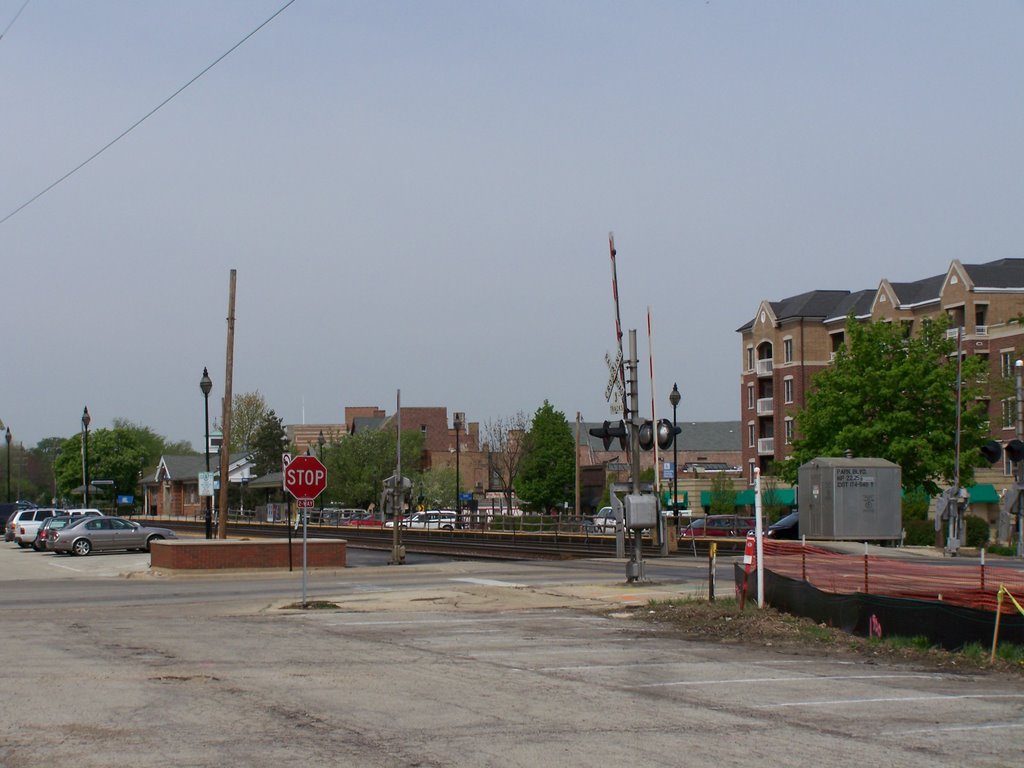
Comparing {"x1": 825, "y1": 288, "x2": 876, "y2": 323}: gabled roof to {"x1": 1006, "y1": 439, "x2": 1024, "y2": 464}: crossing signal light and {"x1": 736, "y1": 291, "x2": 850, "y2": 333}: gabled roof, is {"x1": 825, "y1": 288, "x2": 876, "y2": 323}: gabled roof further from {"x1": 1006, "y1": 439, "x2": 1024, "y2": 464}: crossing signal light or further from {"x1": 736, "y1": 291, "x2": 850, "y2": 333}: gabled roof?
{"x1": 1006, "y1": 439, "x2": 1024, "y2": 464}: crossing signal light

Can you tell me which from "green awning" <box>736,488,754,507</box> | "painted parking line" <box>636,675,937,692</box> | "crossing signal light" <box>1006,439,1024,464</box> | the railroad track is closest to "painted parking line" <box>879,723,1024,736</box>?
"painted parking line" <box>636,675,937,692</box>

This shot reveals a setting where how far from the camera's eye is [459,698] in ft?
36.2

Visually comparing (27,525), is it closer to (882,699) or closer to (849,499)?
(849,499)

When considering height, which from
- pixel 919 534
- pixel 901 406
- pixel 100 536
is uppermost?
pixel 901 406

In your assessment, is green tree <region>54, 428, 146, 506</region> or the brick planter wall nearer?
the brick planter wall

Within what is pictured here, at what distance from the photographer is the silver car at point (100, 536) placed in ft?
143

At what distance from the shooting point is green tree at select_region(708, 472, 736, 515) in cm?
8094

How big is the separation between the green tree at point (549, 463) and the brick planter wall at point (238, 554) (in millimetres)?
66444

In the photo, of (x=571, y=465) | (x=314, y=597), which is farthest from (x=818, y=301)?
(x=314, y=597)

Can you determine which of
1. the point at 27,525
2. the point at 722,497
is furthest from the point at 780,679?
the point at 722,497

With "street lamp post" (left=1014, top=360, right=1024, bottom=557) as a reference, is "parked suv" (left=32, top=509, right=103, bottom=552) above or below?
below

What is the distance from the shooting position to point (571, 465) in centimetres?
10112

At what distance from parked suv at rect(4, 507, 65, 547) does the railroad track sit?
36.2 feet

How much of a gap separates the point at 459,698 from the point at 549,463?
8929 centimetres
